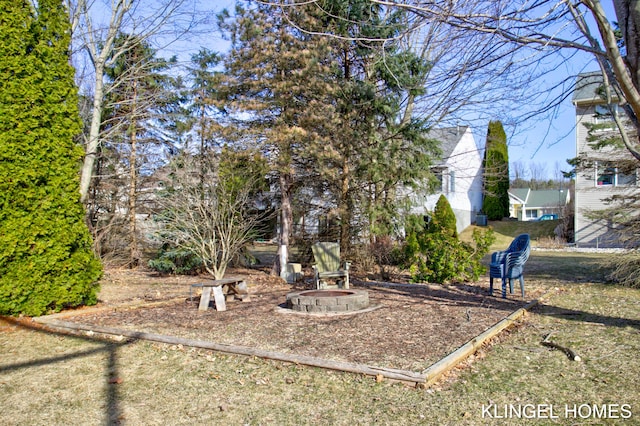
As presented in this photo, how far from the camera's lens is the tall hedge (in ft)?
23.1

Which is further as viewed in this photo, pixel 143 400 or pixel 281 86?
pixel 281 86

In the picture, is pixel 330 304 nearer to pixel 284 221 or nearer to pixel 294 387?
pixel 294 387

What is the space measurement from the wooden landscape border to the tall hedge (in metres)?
0.60

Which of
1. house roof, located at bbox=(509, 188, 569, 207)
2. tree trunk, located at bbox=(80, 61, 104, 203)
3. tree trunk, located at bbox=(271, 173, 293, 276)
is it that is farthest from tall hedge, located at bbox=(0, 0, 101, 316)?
house roof, located at bbox=(509, 188, 569, 207)

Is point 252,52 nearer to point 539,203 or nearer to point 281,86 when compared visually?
point 281,86

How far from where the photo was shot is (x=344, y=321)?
20.9ft

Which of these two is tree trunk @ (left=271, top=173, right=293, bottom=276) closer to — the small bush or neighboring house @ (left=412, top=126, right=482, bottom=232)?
the small bush

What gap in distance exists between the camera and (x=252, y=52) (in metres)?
11.2

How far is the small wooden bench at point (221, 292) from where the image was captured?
746 centimetres

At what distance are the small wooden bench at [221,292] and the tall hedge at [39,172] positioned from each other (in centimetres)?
201

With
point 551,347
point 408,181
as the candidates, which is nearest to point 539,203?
point 408,181

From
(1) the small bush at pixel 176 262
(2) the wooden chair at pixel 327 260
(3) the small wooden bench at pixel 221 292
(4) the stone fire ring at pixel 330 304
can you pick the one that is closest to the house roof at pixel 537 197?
(2) the wooden chair at pixel 327 260

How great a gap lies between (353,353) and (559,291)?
242 inches

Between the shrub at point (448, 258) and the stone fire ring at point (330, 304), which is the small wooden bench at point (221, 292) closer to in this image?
the stone fire ring at point (330, 304)
